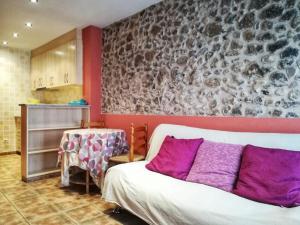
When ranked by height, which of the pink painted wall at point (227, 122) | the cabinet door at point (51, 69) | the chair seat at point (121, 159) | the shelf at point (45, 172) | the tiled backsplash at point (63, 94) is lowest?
the shelf at point (45, 172)

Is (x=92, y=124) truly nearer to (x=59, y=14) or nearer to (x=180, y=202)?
(x=59, y=14)

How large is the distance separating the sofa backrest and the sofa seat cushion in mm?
528

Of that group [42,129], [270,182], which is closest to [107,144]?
[42,129]

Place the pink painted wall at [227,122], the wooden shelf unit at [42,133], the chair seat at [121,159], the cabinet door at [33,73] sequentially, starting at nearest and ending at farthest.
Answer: the pink painted wall at [227,122], the chair seat at [121,159], the wooden shelf unit at [42,133], the cabinet door at [33,73]

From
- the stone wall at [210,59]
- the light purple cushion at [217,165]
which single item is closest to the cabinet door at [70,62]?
the stone wall at [210,59]

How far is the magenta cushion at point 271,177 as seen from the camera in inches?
62.8

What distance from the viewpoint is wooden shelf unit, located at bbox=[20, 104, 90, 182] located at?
11.8ft

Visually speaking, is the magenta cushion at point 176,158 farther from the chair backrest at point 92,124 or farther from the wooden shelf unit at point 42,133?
the wooden shelf unit at point 42,133

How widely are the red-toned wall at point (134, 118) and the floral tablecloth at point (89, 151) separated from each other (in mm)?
664

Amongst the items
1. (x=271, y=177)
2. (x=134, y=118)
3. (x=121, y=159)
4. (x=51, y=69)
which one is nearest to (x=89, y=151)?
(x=121, y=159)

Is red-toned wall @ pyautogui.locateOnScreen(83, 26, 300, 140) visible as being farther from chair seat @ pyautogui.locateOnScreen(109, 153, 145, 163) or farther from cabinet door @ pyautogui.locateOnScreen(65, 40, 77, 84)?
chair seat @ pyautogui.locateOnScreen(109, 153, 145, 163)

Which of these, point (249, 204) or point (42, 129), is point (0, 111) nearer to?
point (42, 129)

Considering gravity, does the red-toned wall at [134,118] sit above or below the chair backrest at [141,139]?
above

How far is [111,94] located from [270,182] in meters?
2.96
